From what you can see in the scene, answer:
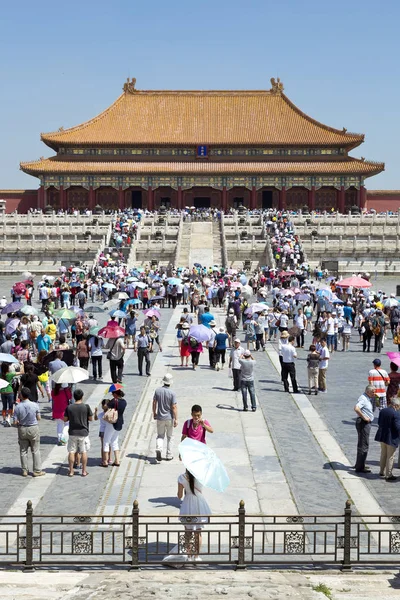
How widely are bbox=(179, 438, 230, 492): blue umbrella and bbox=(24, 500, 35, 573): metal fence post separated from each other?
1751mm

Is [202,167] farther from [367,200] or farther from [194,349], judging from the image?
[194,349]

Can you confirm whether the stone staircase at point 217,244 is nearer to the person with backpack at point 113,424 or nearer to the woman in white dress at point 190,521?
the person with backpack at point 113,424

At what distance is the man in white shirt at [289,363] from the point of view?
20922 mm

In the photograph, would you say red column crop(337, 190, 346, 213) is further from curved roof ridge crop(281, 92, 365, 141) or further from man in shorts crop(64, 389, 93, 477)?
man in shorts crop(64, 389, 93, 477)

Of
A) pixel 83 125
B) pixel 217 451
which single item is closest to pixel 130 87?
pixel 83 125

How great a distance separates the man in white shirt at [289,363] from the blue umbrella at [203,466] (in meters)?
9.74

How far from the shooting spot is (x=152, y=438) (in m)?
16.9

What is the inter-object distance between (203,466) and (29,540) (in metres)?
2.05

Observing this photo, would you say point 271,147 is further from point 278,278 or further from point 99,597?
point 99,597

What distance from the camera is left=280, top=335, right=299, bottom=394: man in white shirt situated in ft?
68.6

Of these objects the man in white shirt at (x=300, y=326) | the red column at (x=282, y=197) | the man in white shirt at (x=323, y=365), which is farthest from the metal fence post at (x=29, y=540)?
the red column at (x=282, y=197)

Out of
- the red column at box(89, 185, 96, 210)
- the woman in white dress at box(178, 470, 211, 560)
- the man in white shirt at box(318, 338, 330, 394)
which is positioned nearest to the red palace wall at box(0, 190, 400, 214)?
the red column at box(89, 185, 96, 210)

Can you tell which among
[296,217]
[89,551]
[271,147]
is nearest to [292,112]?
[271,147]

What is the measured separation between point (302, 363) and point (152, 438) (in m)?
10.1
